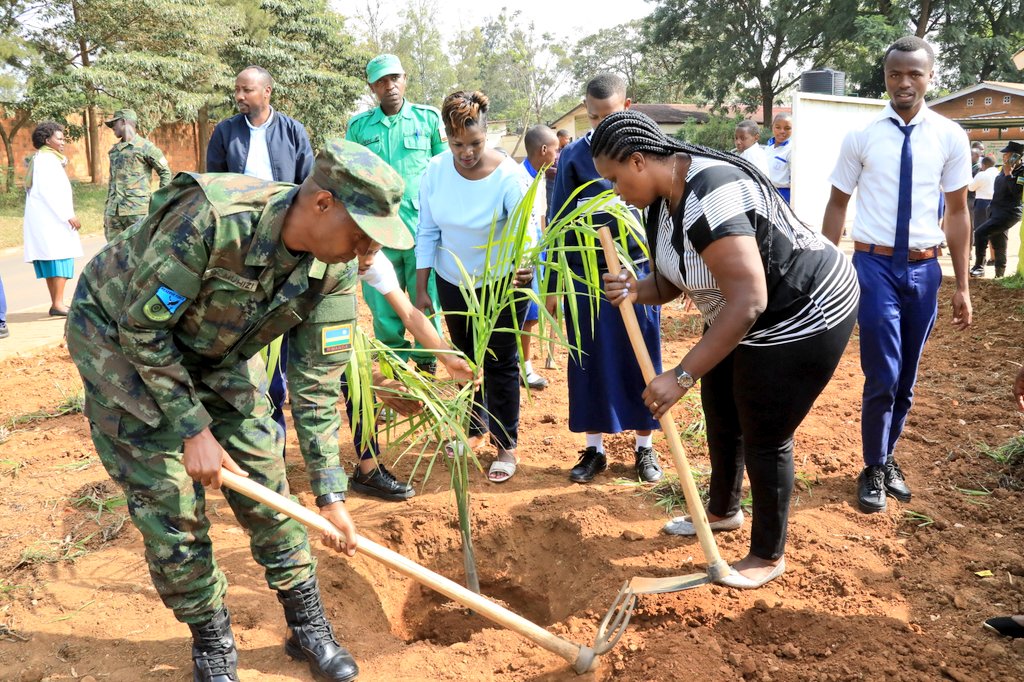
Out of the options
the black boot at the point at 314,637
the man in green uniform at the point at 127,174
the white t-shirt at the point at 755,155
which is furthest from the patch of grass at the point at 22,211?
the black boot at the point at 314,637

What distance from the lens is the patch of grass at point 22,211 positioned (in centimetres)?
1592

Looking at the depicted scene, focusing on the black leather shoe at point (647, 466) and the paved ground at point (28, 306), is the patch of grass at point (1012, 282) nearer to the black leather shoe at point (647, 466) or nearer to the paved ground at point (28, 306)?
the paved ground at point (28, 306)

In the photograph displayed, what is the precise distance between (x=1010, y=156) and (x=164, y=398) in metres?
10.6

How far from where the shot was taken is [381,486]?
12.5ft

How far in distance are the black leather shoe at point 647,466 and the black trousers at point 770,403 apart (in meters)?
0.81

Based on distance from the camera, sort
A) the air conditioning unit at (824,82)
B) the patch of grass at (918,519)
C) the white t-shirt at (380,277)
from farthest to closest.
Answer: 1. the air conditioning unit at (824,82)
2. the patch of grass at (918,519)
3. the white t-shirt at (380,277)

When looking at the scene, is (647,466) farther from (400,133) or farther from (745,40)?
(745,40)

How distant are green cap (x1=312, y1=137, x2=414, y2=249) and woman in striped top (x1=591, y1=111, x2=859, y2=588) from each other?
0.82 m

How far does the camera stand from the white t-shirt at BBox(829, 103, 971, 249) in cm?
336

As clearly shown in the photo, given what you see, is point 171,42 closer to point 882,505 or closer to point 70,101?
point 70,101

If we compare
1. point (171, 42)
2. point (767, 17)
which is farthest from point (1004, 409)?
point (767, 17)

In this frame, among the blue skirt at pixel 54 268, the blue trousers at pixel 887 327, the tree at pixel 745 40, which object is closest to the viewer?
the blue trousers at pixel 887 327

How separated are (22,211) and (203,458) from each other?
21.7 meters

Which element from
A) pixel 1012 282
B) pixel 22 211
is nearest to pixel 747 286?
pixel 1012 282
